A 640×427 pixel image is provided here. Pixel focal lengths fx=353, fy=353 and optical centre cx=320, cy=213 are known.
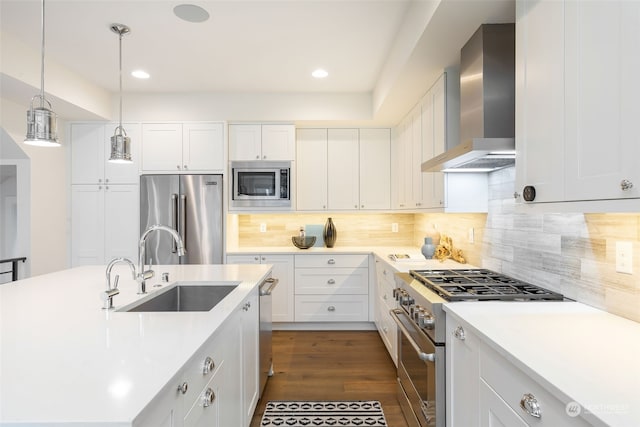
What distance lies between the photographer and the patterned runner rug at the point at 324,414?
223 cm

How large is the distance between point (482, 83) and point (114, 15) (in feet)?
7.91

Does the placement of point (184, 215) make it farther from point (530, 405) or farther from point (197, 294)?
point (530, 405)

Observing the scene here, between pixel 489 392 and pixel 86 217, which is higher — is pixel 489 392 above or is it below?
below

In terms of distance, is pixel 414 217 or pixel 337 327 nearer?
pixel 337 327

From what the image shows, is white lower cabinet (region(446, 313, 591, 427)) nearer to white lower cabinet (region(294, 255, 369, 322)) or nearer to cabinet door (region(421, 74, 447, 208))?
cabinet door (region(421, 74, 447, 208))

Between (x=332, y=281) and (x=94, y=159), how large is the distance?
297 cm

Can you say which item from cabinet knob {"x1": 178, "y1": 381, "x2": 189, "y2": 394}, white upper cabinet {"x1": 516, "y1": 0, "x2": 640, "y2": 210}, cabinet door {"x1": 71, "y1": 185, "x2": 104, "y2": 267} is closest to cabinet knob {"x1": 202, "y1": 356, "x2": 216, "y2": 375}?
cabinet knob {"x1": 178, "y1": 381, "x2": 189, "y2": 394}

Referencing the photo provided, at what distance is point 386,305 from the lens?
129 inches

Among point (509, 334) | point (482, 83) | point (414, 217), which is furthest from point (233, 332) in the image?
point (414, 217)

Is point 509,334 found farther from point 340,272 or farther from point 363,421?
point 340,272

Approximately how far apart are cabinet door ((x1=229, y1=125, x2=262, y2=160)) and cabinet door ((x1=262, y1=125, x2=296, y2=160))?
0.07 meters

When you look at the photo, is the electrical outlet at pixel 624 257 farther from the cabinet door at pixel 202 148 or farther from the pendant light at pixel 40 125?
the cabinet door at pixel 202 148

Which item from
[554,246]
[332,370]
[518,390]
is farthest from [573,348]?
[332,370]

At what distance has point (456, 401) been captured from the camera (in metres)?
1.57
